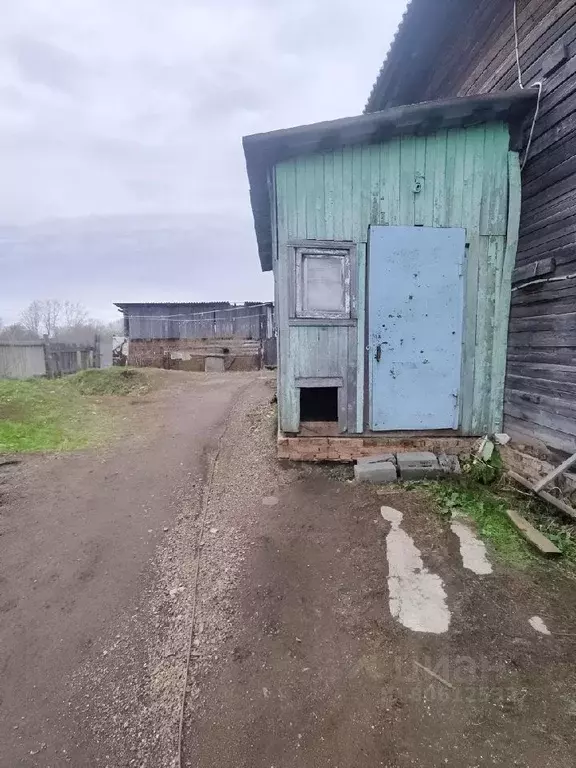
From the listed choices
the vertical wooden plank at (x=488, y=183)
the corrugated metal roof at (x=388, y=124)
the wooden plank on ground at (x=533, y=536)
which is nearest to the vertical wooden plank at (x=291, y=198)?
the corrugated metal roof at (x=388, y=124)

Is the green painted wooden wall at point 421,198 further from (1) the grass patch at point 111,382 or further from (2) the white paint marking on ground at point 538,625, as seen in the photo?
(1) the grass patch at point 111,382

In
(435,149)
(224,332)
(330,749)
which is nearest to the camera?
(330,749)

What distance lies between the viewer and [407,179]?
4988 mm

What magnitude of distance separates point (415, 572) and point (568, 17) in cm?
559

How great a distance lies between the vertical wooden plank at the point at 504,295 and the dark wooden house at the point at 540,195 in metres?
0.07

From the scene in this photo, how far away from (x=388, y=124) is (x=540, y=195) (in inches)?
78.2

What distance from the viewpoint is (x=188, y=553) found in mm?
3855

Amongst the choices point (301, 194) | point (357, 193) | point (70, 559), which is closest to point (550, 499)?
point (357, 193)

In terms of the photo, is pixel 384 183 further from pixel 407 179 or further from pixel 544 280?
pixel 544 280

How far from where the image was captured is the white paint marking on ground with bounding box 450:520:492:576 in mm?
3270

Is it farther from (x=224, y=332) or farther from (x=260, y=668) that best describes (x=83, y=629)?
(x=224, y=332)

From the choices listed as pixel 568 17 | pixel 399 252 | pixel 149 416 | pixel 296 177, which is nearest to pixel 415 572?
pixel 399 252

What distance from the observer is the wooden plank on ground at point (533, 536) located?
331cm

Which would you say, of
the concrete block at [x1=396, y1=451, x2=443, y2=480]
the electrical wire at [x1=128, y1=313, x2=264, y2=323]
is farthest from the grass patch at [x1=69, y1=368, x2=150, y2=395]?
the concrete block at [x1=396, y1=451, x2=443, y2=480]
